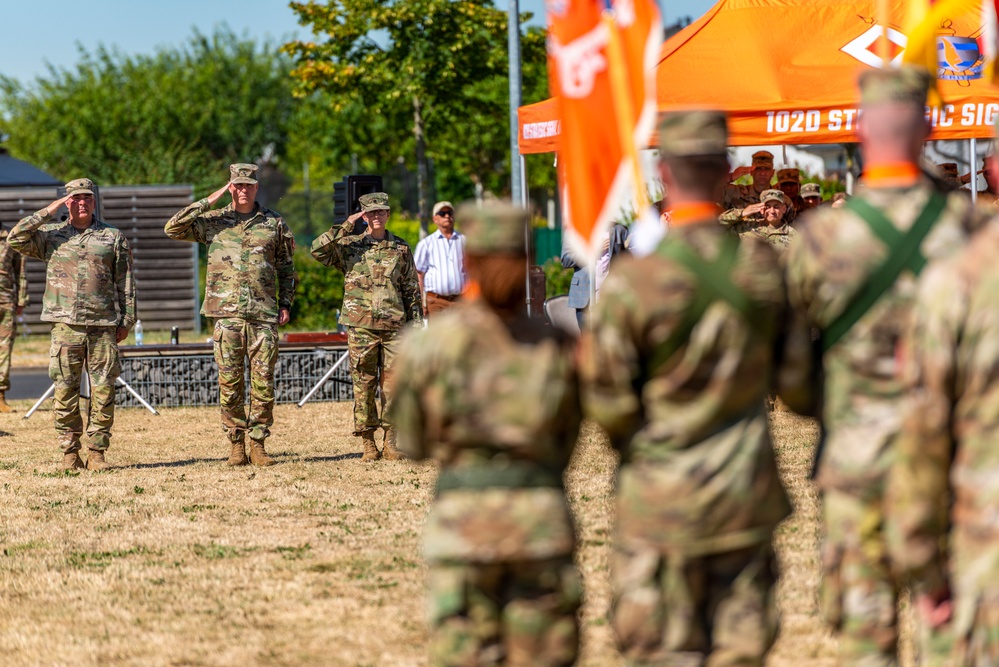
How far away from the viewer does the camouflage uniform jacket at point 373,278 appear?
37.9ft

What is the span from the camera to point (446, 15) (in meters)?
28.7

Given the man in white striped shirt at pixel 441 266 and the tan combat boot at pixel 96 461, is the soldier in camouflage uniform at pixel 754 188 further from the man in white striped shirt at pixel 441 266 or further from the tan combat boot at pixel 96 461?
the tan combat boot at pixel 96 461

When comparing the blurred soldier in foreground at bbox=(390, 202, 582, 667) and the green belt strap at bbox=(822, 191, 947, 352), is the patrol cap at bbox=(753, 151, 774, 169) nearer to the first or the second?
the green belt strap at bbox=(822, 191, 947, 352)

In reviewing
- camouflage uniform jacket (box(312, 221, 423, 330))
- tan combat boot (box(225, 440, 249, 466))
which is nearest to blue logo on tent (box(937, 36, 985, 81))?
camouflage uniform jacket (box(312, 221, 423, 330))

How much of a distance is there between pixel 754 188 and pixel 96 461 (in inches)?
259

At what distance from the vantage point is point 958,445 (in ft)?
12.7

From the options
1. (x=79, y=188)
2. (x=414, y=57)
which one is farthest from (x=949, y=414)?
(x=414, y=57)

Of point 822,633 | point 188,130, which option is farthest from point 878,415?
point 188,130

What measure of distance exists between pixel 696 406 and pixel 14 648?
3792mm

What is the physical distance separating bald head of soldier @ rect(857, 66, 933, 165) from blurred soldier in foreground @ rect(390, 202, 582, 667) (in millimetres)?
1077

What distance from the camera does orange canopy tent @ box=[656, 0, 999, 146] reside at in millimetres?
12055

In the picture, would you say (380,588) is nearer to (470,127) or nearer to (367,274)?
(367,274)

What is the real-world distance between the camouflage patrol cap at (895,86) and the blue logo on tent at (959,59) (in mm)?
8500

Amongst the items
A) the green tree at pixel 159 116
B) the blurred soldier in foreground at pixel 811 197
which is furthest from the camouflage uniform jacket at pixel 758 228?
the green tree at pixel 159 116
